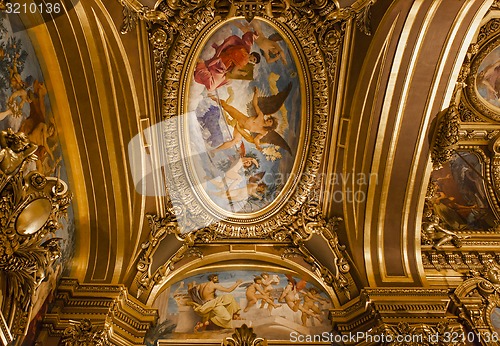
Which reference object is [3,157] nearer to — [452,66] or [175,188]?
[175,188]

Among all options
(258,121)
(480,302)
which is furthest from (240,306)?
(480,302)

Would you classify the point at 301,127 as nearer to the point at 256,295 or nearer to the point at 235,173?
the point at 235,173

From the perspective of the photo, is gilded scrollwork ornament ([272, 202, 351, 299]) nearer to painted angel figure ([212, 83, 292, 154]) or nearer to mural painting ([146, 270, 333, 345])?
mural painting ([146, 270, 333, 345])

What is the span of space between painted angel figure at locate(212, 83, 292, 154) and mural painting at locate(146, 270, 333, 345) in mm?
2413

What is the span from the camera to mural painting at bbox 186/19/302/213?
832cm

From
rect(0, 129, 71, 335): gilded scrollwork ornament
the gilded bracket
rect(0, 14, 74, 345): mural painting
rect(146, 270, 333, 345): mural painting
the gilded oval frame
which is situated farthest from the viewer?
the gilded oval frame

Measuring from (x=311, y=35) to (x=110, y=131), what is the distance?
374 cm

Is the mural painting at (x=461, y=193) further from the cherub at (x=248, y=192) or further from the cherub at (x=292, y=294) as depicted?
the cherub at (x=248, y=192)

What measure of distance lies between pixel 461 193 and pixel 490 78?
7.36 ft

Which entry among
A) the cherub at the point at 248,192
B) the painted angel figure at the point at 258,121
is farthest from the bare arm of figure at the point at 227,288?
the painted angel figure at the point at 258,121

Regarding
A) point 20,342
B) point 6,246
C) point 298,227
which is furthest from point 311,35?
point 20,342

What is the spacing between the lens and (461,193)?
31.2 ft

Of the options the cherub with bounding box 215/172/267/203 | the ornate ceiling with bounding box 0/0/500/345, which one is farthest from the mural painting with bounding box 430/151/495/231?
the cherub with bounding box 215/172/267/203

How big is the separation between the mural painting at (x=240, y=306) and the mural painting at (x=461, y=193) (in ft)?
9.81
